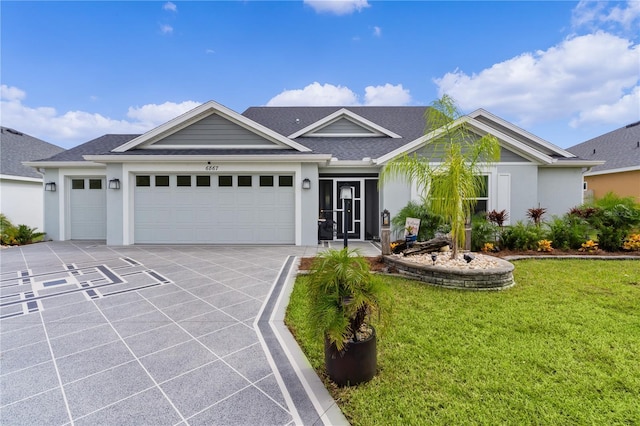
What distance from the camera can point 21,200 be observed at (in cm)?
1360

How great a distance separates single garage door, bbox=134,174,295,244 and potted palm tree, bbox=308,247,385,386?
730 centimetres

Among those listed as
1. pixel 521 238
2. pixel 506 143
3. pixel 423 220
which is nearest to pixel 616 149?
pixel 506 143

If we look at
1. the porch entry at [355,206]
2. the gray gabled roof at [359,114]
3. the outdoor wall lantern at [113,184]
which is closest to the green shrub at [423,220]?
the porch entry at [355,206]

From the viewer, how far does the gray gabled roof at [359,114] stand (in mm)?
11805

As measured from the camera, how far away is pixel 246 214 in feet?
32.2

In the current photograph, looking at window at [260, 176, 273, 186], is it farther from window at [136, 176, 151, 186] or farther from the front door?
window at [136, 176, 151, 186]

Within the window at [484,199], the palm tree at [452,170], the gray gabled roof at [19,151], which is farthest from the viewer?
the gray gabled roof at [19,151]

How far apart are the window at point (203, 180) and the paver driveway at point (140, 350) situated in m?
4.19

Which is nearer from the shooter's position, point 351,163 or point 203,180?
point 203,180

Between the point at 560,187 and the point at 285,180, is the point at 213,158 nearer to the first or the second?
the point at 285,180

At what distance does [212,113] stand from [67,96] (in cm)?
1098

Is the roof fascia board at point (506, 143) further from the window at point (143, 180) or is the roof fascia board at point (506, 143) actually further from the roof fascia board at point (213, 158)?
the window at point (143, 180)

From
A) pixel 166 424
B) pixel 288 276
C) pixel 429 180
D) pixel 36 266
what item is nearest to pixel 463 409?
pixel 166 424

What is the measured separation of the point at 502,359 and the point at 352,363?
66.7 inches
